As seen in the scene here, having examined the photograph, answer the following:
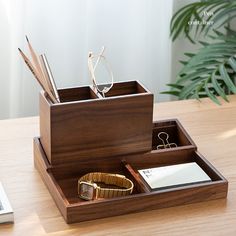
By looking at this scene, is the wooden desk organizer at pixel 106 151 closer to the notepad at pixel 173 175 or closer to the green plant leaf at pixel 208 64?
the notepad at pixel 173 175

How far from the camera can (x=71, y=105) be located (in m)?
1.16

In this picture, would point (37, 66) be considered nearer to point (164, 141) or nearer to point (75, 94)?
point (75, 94)

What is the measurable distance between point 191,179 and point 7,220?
13.1 inches

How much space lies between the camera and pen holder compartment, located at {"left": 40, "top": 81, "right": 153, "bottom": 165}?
117 cm

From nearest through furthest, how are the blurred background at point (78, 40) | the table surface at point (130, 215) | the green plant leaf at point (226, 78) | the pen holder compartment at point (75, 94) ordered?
the table surface at point (130, 215)
the pen holder compartment at point (75, 94)
the green plant leaf at point (226, 78)
the blurred background at point (78, 40)

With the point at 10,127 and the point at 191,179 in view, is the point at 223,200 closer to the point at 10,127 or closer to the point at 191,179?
the point at 191,179

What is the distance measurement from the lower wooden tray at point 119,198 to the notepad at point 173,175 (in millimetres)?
18

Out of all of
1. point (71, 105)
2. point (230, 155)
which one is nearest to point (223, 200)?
point (230, 155)

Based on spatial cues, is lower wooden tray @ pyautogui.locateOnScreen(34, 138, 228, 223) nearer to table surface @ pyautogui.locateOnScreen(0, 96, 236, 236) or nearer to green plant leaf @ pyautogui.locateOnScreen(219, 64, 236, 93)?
table surface @ pyautogui.locateOnScreen(0, 96, 236, 236)

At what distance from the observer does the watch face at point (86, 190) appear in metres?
1.14

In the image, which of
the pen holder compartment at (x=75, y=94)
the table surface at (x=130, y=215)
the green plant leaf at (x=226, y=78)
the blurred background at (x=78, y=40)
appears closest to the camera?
the table surface at (x=130, y=215)

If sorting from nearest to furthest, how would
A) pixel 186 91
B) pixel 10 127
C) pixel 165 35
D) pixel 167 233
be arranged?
pixel 167 233
pixel 10 127
pixel 186 91
pixel 165 35

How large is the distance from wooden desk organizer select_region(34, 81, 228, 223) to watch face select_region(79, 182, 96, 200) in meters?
0.01

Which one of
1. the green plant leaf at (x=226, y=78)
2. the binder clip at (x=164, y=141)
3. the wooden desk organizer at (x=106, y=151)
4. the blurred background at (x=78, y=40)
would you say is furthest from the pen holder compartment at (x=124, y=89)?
the blurred background at (x=78, y=40)
